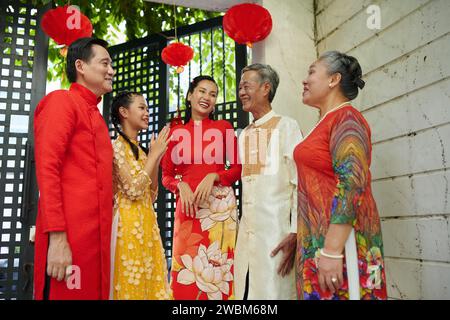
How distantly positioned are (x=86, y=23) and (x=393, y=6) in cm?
166

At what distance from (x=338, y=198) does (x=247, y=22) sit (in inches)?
56.0

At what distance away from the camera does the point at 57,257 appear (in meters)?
1.45

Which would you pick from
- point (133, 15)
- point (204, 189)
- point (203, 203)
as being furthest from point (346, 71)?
point (133, 15)

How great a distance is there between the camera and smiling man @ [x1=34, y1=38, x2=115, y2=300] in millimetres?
1465

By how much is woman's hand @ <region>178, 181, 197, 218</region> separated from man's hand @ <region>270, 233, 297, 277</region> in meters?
0.52

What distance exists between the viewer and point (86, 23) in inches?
97.0

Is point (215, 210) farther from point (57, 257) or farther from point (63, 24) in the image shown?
point (63, 24)

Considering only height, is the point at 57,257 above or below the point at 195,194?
below

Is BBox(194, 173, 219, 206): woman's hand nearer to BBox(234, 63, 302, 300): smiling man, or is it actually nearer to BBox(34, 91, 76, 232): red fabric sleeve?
BBox(234, 63, 302, 300): smiling man

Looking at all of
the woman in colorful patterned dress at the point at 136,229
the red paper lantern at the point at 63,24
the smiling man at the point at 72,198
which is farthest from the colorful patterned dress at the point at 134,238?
the red paper lantern at the point at 63,24

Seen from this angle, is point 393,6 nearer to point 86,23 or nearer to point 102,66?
point 102,66

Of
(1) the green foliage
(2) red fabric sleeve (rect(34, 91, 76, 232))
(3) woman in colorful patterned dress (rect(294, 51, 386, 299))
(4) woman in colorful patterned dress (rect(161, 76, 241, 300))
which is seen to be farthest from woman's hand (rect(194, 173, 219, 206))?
(1) the green foliage

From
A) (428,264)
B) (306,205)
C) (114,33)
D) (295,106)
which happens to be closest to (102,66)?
(306,205)

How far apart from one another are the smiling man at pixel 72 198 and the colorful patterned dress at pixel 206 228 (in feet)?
2.08
